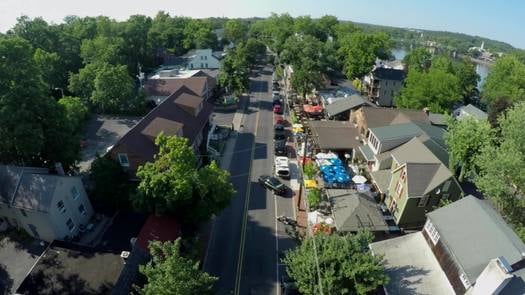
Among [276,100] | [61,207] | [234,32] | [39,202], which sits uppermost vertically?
[234,32]

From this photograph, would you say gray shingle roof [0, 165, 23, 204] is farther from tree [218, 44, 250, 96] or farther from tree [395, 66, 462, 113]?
tree [395, 66, 462, 113]

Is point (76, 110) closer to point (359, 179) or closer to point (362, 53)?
point (359, 179)

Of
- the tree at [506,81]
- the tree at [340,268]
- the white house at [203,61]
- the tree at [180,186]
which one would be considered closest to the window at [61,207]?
the tree at [180,186]

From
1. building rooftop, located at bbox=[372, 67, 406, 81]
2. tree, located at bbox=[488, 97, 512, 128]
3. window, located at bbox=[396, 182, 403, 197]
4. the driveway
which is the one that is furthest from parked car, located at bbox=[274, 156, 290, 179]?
building rooftop, located at bbox=[372, 67, 406, 81]

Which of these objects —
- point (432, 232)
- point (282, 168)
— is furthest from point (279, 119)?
point (432, 232)

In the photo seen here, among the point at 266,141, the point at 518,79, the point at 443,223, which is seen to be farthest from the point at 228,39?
the point at 443,223

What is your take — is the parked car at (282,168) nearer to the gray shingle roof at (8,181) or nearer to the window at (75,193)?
the window at (75,193)

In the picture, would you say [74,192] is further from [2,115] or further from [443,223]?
[443,223]
